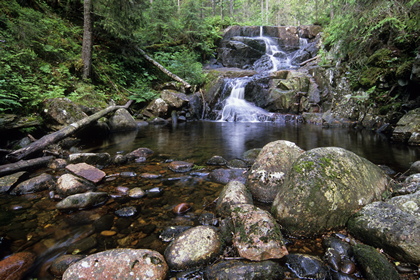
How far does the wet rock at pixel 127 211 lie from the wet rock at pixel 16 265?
106 cm

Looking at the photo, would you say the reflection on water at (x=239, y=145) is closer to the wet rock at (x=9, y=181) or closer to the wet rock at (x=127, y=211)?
the wet rock at (x=9, y=181)

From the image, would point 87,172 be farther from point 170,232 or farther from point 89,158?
point 170,232

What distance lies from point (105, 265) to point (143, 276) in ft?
1.24

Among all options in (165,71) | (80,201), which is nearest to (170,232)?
(80,201)

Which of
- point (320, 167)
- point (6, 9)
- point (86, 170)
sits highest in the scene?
point (6, 9)

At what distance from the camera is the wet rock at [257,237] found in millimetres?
2274

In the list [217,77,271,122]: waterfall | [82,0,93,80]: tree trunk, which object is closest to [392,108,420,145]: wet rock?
[217,77,271,122]: waterfall

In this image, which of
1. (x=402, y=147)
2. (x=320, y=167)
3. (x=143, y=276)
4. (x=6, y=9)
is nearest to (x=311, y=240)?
(x=320, y=167)

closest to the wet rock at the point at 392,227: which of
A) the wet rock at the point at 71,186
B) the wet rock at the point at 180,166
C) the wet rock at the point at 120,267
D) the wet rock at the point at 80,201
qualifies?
the wet rock at the point at 120,267

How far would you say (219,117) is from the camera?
15.7 metres

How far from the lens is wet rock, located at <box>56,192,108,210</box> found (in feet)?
10.9

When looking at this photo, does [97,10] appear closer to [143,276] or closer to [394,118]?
[143,276]

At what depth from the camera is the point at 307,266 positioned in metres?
2.10

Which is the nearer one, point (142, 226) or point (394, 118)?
point (142, 226)
